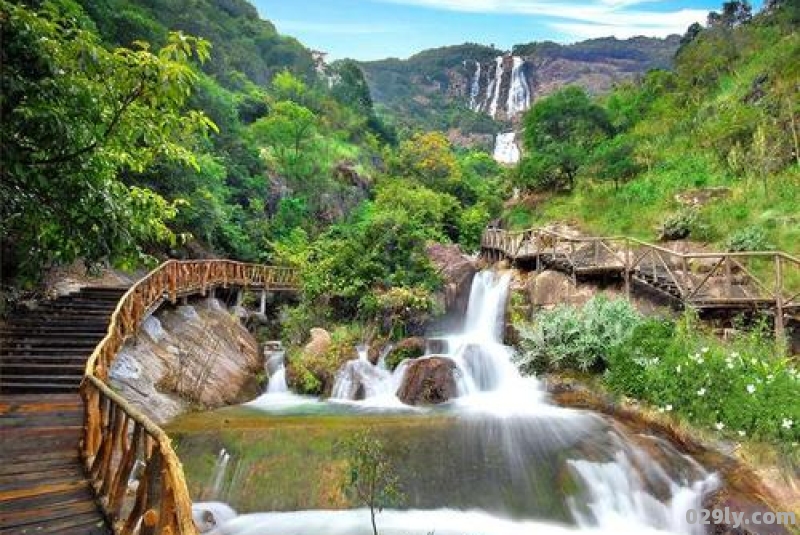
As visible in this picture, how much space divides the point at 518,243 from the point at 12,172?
736 inches

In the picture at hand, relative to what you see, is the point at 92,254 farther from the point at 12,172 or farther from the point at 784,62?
the point at 784,62

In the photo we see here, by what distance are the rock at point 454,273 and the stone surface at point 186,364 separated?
7.52 metres

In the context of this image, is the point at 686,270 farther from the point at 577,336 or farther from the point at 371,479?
the point at 371,479

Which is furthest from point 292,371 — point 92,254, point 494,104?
point 494,104

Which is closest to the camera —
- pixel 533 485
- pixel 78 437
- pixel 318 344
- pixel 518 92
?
pixel 78 437

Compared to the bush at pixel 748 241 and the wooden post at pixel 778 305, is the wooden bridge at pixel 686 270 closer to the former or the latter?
the wooden post at pixel 778 305

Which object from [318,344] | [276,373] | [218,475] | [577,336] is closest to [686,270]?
[577,336]

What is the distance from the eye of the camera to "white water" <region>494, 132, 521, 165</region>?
68.4 meters

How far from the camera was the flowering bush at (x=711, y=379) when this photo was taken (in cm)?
895

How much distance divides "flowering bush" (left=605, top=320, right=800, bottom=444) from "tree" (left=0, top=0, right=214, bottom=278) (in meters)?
9.48

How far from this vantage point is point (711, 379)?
9.88m

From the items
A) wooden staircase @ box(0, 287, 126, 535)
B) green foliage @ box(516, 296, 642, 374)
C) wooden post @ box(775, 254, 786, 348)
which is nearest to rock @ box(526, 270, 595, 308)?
green foliage @ box(516, 296, 642, 374)

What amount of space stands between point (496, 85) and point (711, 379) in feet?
290

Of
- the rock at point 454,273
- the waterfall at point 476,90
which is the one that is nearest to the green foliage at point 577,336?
the rock at point 454,273
